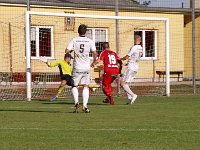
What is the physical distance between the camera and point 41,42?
92.1ft

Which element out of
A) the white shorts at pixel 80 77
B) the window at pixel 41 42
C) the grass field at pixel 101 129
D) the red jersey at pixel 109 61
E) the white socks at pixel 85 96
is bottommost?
the grass field at pixel 101 129

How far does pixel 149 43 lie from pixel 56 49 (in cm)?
661

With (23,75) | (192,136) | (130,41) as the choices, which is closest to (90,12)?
(130,41)

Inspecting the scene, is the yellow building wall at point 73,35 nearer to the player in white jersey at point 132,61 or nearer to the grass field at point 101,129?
the player in white jersey at point 132,61

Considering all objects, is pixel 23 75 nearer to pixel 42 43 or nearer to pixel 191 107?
pixel 42 43

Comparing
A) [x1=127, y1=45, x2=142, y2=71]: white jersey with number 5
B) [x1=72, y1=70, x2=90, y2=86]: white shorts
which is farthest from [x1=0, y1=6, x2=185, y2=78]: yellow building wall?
[x1=72, y1=70, x2=90, y2=86]: white shorts

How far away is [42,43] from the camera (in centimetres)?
2833

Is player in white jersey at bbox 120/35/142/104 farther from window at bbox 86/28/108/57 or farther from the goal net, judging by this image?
window at bbox 86/28/108/57

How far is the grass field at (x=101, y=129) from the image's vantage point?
954 centimetres

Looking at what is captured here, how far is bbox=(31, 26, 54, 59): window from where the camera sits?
26.9 meters

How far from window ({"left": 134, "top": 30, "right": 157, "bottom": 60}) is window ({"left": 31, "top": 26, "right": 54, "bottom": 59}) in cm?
505

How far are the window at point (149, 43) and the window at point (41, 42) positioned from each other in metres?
5.05

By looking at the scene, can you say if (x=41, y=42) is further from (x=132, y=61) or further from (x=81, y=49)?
(x=81, y=49)

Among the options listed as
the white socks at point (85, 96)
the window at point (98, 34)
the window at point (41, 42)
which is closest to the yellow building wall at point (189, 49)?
the window at point (98, 34)
